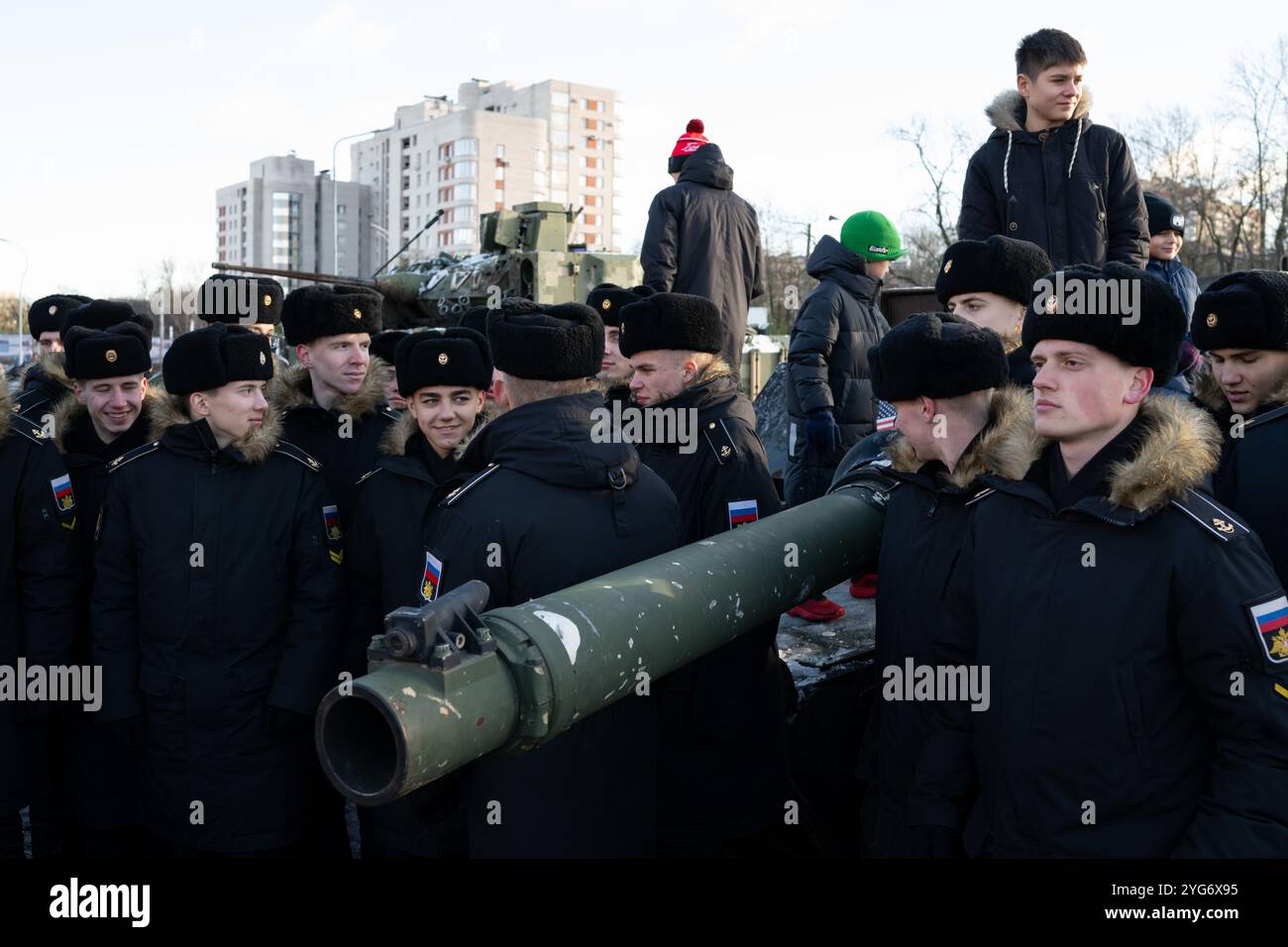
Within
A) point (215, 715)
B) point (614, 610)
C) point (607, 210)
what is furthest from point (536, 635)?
point (607, 210)

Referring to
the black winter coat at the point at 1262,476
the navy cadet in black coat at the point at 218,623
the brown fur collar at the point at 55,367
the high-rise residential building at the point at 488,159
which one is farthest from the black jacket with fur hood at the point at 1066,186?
the high-rise residential building at the point at 488,159

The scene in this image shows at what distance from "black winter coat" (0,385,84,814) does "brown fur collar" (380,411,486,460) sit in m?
1.27

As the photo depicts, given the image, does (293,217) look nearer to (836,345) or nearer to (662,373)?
(836,345)

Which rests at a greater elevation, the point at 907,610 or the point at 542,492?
the point at 542,492

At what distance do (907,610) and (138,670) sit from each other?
2626 mm

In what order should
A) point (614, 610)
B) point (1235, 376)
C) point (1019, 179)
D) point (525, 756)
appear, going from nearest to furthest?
point (614, 610), point (525, 756), point (1235, 376), point (1019, 179)

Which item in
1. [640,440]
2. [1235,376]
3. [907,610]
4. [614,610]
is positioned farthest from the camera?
[640,440]

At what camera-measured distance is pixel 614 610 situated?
108 inches

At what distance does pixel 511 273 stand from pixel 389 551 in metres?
14.2

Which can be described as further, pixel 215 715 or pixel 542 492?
pixel 215 715

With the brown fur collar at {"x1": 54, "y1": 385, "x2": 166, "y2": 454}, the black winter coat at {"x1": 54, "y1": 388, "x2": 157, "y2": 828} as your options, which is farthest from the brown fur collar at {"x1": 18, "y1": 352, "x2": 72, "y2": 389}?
the black winter coat at {"x1": 54, "y1": 388, "x2": 157, "y2": 828}

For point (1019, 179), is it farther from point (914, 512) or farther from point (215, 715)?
point (215, 715)

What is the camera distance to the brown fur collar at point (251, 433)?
14.1 ft

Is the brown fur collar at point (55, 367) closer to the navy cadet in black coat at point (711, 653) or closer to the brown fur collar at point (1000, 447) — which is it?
the navy cadet in black coat at point (711, 653)
